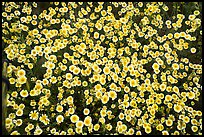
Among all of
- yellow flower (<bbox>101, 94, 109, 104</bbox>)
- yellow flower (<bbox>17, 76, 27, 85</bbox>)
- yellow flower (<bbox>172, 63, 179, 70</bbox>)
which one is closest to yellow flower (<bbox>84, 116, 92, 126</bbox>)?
yellow flower (<bbox>101, 94, 109, 104</bbox>)

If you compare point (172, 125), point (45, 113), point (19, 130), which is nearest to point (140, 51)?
point (172, 125)

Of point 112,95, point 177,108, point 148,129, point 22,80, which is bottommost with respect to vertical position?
point 148,129

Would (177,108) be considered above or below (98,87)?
below

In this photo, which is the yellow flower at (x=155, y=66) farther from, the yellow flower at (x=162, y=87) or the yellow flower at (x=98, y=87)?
the yellow flower at (x=98, y=87)

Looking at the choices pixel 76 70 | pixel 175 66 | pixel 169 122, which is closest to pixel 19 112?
pixel 76 70

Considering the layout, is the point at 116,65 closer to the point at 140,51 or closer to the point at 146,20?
the point at 140,51

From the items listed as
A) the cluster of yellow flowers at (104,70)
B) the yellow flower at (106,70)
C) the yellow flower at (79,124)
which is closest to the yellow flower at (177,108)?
the cluster of yellow flowers at (104,70)

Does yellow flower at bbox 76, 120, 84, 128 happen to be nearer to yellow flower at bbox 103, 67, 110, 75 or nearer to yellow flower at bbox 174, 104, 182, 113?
yellow flower at bbox 103, 67, 110, 75

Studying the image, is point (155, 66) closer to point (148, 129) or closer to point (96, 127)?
point (148, 129)
